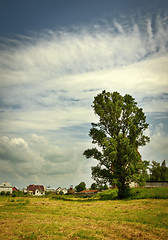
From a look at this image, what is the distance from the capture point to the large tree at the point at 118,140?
30203mm

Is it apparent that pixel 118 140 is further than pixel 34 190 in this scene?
No

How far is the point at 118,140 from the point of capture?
103ft

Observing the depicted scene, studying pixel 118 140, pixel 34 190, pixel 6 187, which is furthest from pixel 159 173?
pixel 34 190

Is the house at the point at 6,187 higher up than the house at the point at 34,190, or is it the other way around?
the house at the point at 6,187

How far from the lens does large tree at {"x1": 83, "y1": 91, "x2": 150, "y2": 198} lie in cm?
3020

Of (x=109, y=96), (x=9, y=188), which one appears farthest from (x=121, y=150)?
(x=9, y=188)

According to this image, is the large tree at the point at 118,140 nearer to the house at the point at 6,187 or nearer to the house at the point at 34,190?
the house at the point at 6,187

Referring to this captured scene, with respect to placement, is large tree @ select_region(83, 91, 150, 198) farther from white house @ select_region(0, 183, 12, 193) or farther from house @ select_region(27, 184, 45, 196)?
house @ select_region(27, 184, 45, 196)

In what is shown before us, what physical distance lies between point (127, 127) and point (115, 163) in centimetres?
617

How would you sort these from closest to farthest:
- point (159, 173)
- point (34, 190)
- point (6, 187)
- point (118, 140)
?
1. point (118, 140)
2. point (159, 173)
3. point (6, 187)
4. point (34, 190)

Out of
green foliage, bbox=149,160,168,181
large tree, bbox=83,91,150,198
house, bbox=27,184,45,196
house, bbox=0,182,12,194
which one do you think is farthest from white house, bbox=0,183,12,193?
large tree, bbox=83,91,150,198

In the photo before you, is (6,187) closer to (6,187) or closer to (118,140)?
(6,187)

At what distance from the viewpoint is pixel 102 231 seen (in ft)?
37.2

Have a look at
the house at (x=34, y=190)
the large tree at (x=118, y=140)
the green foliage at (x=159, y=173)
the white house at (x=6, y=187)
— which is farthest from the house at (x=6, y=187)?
the large tree at (x=118, y=140)
